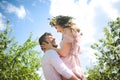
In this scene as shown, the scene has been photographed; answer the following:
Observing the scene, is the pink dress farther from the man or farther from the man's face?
the man's face

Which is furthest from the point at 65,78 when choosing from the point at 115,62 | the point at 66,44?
the point at 115,62

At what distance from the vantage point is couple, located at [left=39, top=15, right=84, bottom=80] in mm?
4871

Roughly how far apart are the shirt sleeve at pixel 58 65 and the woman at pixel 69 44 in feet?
0.45

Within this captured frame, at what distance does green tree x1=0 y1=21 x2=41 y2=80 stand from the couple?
69.6 ft

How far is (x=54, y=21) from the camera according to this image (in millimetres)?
5535

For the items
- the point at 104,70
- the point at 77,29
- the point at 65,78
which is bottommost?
the point at 104,70

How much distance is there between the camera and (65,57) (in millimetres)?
5047

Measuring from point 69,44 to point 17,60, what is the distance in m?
22.8

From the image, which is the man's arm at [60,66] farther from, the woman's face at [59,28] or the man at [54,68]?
the woman's face at [59,28]

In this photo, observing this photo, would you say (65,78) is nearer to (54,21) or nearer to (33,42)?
(54,21)

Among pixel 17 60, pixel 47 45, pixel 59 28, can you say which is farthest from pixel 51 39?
pixel 17 60

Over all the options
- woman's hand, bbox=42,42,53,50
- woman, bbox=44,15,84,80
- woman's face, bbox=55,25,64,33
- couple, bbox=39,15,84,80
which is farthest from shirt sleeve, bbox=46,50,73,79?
woman's face, bbox=55,25,64,33

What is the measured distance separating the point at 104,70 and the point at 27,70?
843cm

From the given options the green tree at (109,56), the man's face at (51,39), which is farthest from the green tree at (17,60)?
the man's face at (51,39)
